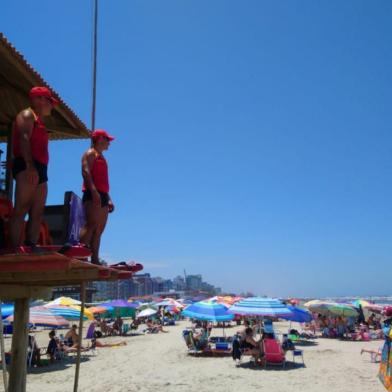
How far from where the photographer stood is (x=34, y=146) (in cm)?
377

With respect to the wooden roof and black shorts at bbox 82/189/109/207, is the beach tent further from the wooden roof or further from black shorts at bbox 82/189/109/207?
black shorts at bbox 82/189/109/207

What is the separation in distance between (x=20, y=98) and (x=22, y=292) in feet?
8.44

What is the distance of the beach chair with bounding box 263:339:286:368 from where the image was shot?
1494 centimetres

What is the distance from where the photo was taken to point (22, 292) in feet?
20.9

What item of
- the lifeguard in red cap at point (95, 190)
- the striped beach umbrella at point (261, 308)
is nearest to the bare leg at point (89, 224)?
the lifeguard in red cap at point (95, 190)

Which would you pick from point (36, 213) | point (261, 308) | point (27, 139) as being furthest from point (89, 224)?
point (261, 308)

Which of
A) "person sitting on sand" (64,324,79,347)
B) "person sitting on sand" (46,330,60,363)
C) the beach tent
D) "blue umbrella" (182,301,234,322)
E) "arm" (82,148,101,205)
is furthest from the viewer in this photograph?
the beach tent

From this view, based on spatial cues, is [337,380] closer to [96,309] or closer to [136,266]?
[136,266]

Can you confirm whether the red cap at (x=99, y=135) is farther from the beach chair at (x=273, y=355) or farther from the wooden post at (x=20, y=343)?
the beach chair at (x=273, y=355)

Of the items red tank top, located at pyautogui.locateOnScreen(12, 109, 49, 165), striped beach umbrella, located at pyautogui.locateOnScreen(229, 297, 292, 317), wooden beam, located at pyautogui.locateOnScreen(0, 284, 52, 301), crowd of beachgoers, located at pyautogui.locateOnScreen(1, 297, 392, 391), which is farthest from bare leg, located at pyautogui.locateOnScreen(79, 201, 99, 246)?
striped beach umbrella, located at pyautogui.locateOnScreen(229, 297, 292, 317)

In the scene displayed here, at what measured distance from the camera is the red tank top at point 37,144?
3.76 metres

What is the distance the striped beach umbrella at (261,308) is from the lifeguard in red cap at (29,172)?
12436mm

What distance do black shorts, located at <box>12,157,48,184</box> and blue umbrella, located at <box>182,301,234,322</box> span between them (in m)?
14.2

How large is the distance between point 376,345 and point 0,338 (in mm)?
19824
